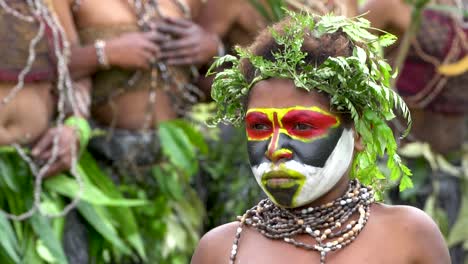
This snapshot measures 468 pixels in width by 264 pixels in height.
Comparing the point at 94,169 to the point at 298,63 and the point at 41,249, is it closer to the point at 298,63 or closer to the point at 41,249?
the point at 41,249

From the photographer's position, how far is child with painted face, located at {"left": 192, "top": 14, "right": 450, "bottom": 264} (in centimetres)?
379

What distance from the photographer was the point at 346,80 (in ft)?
12.5

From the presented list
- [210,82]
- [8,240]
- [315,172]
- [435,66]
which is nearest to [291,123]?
[315,172]

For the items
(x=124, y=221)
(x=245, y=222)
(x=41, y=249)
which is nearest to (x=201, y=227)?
(x=124, y=221)

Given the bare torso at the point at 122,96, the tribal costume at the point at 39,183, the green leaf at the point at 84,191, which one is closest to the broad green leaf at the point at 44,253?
the tribal costume at the point at 39,183

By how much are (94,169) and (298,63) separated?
8.88 feet

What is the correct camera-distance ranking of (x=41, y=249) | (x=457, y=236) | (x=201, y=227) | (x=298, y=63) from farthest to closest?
(x=457, y=236) → (x=201, y=227) → (x=41, y=249) → (x=298, y=63)

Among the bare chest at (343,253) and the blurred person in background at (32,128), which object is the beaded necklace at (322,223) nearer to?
the bare chest at (343,253)

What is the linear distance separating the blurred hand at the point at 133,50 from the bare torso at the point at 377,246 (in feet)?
8.44

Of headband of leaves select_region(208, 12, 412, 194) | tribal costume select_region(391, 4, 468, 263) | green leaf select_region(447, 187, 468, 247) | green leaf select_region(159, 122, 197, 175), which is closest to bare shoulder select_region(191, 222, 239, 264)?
headband of leaves select_region(208, 12, 412, 194)

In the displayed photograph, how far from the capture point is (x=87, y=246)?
249 inches

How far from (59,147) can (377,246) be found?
259cm

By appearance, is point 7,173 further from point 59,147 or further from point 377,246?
point 377,246

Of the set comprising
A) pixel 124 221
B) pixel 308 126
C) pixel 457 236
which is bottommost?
pixel 457 236
